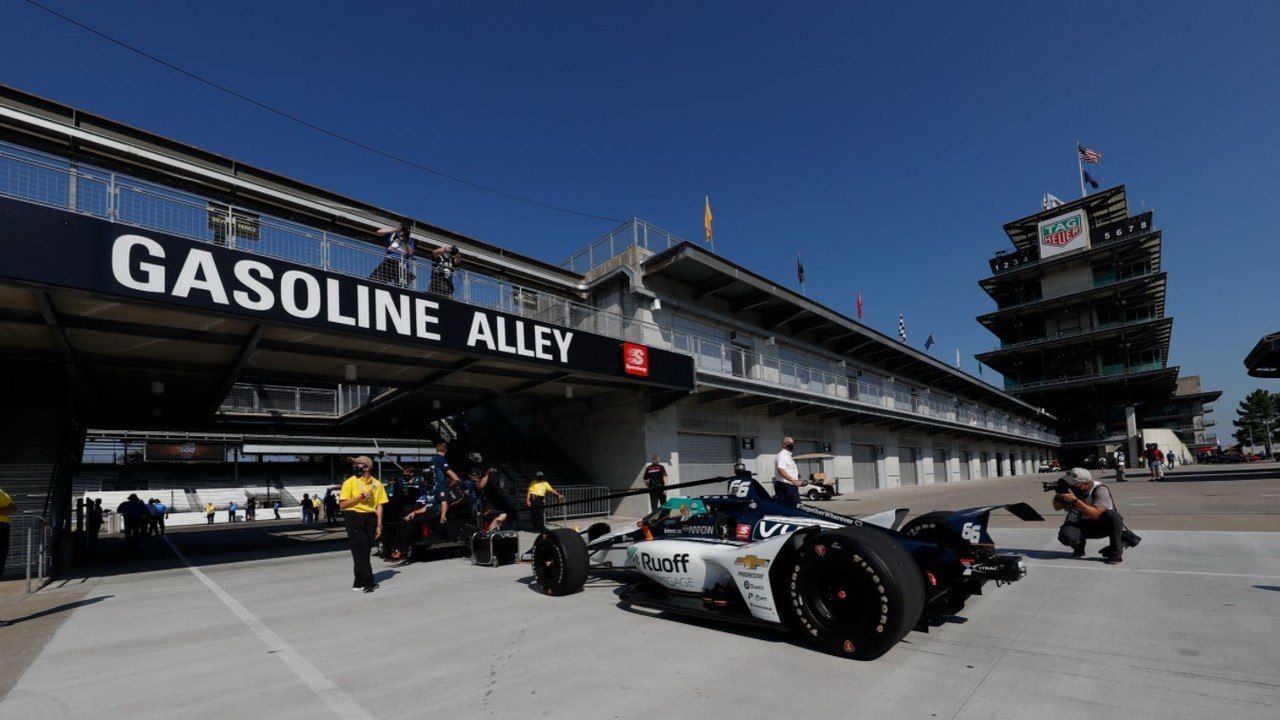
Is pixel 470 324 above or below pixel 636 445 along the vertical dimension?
above

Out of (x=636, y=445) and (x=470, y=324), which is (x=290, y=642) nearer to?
(x=470, y=324)

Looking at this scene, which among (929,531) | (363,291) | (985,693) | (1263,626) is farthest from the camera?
(363,291)

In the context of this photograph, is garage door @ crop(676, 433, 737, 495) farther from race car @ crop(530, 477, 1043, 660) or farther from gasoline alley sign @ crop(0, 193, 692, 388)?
race car @ crop(530, 477, 1043, 660)

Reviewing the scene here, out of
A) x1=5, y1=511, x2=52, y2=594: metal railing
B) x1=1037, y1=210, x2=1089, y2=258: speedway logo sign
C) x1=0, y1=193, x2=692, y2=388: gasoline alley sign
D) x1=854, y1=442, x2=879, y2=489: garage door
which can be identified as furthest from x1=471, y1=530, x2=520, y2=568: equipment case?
x1=1037, y1=210, x2=1089, y2=258: speedway logo sign

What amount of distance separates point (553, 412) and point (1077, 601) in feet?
61.7

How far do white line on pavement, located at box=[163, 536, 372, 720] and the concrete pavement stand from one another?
0.02m

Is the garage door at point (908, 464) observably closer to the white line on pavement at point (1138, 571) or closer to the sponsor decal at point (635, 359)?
the sponsor decal at point (635, 359)

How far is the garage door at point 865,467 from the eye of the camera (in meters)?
31.9

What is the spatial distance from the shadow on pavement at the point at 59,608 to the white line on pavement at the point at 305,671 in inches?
71.4

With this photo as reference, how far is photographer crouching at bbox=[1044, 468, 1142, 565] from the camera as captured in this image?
714 centimetres

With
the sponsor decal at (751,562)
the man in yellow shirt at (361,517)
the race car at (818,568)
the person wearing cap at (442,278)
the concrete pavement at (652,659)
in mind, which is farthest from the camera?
the person wearing cap at (442,278)

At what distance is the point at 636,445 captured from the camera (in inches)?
773

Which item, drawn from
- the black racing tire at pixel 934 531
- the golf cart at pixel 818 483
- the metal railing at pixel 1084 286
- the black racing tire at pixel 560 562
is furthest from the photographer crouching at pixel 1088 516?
the metal railing at pixel 1084 286

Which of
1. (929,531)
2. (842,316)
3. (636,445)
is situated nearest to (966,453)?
(842,316)
